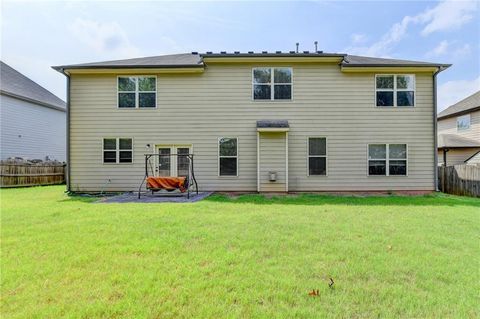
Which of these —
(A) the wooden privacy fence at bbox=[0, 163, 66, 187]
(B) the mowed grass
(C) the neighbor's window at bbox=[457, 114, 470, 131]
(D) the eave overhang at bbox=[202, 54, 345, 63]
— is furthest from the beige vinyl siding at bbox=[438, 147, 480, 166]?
(A) the wooden privacy fence at bbox=[0, 163, 66, 187]

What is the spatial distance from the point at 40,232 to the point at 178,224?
96.1 inches

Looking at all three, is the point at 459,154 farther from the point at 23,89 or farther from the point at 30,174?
the point at 23,89

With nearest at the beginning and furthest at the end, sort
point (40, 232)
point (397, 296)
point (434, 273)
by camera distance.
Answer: point (397, 296) → point (434, 273) → point (40, 232)

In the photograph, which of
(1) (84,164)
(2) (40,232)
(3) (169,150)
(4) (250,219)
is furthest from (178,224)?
(1) (84,164)

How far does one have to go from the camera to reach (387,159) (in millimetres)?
11086

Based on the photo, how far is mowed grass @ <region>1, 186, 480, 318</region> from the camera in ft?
7.89

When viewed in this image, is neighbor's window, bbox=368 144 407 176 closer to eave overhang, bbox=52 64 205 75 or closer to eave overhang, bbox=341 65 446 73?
eave overhang, bbox=341 65 446 73

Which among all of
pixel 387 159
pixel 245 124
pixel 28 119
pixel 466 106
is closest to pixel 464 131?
pixel 466 106

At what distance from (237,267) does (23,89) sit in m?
22.0

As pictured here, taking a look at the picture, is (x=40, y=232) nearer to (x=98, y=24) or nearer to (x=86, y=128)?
(x=86, y=128)

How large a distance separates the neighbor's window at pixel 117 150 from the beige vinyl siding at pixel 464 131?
68.6 ft

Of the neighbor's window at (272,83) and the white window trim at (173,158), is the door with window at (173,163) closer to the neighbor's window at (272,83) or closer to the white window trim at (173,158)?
the white window trim at (173,158)

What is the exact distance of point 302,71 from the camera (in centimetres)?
1112

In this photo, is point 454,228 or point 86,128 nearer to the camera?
point 454,228
